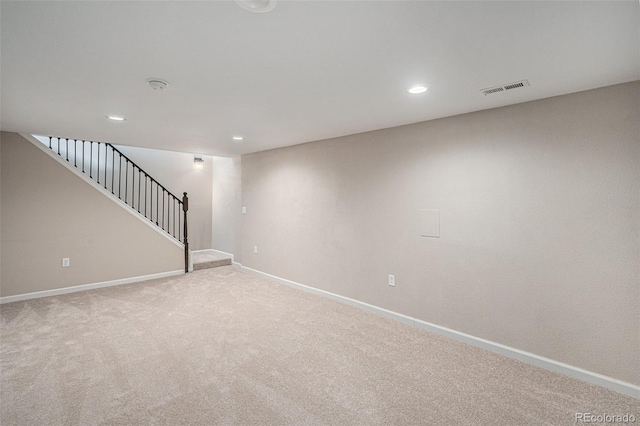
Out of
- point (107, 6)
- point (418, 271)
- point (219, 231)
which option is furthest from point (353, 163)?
point (219, 231)

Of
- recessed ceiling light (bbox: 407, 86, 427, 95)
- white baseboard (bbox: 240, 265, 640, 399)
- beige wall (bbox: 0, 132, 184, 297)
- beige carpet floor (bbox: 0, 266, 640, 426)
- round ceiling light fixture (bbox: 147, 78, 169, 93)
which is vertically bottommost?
beige carpet floor (bbox: 0, 266, 640, 426)

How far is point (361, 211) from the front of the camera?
4.01 metres

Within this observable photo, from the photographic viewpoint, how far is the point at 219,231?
7.06m

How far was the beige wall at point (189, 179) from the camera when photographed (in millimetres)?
6373

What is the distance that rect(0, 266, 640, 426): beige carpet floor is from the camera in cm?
202

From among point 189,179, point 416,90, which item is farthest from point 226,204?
point 416,90

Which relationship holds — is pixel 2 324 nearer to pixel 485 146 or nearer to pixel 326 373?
pixel 326 373

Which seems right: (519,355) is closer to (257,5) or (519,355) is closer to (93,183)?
(257,5)

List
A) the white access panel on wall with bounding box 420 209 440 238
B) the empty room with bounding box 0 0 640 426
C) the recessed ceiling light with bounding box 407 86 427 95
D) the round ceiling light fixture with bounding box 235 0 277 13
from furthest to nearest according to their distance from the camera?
1. the white access panel on wall with bounding box 420 209 440 238
2. the recessed ceiling light with bounding box 407 86 427 95
3. the empty room with bounding box 0 0 640 426
4. the round ceiling light fixture with bounding box 235 0 277 13

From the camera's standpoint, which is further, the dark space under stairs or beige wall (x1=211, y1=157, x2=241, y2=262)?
beige wall (x1=211, y1=157, x2=241, y2=262)

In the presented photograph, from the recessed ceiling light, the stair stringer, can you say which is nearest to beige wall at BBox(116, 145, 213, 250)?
the stair stringer

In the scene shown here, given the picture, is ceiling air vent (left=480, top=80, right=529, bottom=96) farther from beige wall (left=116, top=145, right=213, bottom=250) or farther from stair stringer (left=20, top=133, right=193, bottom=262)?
beige wall (left=116, top=145, right=213, bottom=250)

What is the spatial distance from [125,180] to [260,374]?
5274mm

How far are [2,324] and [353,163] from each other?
15.0 feet
